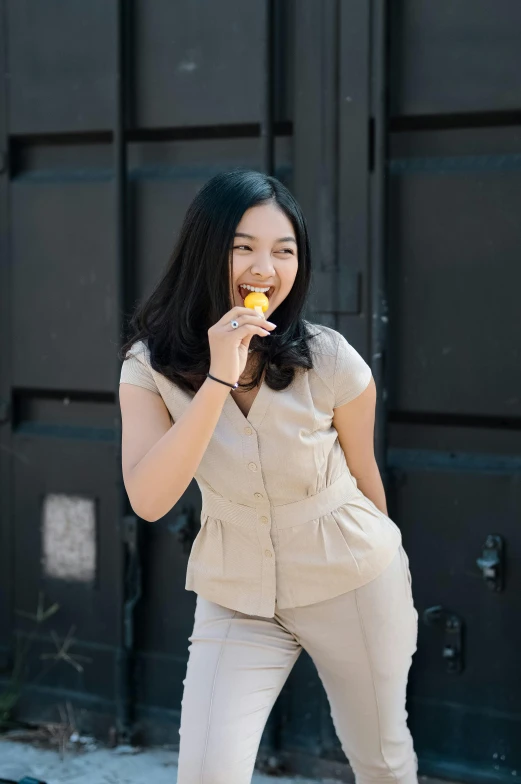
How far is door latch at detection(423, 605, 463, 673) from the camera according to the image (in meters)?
2.93

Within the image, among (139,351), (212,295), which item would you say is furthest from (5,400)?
(212,295)

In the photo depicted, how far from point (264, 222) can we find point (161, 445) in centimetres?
49

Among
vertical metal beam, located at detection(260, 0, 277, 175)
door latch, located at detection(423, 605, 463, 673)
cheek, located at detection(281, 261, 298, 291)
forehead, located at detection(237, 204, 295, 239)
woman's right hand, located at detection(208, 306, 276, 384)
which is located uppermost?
vertical metal beam, located at detection(260, 0, 277, 175)

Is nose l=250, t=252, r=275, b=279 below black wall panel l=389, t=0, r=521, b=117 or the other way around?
below

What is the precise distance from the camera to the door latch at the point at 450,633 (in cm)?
293

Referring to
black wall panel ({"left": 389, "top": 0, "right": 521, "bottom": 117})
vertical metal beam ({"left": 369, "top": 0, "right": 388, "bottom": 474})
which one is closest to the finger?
vertical metal beam ({"left": 369, "top": 0, "right": 388, "bottom": 474})

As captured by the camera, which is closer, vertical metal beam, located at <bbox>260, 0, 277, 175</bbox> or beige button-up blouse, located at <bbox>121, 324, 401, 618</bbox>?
beige button-up blouse, located at <bbox>121, 324, 401, 618</bbox>

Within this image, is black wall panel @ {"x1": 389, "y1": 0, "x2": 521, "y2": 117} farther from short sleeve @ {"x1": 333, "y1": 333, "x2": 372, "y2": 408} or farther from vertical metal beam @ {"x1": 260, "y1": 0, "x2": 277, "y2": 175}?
short sleeve @ {"x1": 333, "y1": 333, "x2": 372, "y2": 408}

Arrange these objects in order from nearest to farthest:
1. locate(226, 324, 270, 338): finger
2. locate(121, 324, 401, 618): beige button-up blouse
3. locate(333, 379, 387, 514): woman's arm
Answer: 1. locate(226, 324, 270, 338): finger
2. locate(121, 324, 401, 618): beige button-up blouse
3. locate(333, 379, 387, 514): woman's arm

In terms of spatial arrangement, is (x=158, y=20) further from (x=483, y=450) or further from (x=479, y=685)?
(x=479, y=685)

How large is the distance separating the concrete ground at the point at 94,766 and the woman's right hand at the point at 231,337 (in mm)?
1688

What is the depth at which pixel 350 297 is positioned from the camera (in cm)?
296

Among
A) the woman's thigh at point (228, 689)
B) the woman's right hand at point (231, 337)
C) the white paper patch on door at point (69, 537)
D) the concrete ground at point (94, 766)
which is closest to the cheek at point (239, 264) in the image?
the woman's right hand at point (231, 337)

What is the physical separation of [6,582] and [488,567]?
1.68 meters
